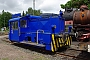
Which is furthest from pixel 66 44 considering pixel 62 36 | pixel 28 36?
pixel 28 36

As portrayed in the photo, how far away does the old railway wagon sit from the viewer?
453 inches

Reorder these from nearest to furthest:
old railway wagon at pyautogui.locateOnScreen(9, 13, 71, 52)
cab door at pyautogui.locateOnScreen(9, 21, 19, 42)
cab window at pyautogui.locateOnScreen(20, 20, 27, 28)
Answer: old railway wagon at pyautogui.locateOnScreen(9, 13, 71, 52), cab window at pyautogui.locateOnScreen(20, 20, 27, 28), cab door at pyautogui.locateOnScreen(9, 21, 19, 42)

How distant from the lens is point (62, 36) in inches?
455

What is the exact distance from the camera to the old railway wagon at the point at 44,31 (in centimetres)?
1151

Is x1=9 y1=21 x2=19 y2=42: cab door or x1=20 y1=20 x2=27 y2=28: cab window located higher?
x1=20 y1=20 x2=27 y2=28: cab window

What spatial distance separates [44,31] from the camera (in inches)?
484

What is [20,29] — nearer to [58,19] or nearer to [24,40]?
[24,40]

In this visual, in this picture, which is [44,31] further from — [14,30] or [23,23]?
[14,30]

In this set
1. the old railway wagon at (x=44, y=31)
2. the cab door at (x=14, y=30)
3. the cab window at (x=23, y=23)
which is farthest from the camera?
the cab door at (x=14, y=30)

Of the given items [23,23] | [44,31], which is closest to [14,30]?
[23,23]

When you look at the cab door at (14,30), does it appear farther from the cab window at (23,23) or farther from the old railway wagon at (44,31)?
the cab window at (23,23)

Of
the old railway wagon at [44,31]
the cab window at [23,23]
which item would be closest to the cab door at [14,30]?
the old railway wagon at [44,31]

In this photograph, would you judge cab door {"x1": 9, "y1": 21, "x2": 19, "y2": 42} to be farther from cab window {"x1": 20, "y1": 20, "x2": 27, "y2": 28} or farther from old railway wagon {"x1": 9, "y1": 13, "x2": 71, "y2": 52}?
cab window {"x1": 20, "y1": 20, "x2": 27, "y2": 28}

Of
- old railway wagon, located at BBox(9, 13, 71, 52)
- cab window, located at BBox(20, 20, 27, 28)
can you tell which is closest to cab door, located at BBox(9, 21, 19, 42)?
old railway wagon, located at BBox(9, 13, 71, 52)
